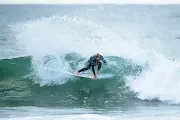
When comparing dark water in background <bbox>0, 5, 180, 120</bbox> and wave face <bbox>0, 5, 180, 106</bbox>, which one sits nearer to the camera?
dark water in background <bbox>0, 5, 180, 120</bbox>

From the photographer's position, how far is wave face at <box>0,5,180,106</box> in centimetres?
612

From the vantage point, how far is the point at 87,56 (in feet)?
22.2

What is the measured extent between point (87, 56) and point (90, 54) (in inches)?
3.2

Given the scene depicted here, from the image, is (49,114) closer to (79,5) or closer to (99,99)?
(99,99)

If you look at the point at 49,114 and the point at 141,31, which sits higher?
the point at 141,31

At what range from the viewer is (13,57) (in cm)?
693

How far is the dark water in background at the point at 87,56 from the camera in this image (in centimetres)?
592

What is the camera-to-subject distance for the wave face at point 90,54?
612cm

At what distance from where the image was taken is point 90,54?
22.1ft

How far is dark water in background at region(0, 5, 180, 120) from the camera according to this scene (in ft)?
19.4

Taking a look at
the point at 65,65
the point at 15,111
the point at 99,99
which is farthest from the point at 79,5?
the point at 15,111

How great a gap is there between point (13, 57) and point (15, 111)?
167cm

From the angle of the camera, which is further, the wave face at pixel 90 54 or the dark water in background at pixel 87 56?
the wave face at pixel 90 54

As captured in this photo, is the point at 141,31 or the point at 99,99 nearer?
the point at 99,99
